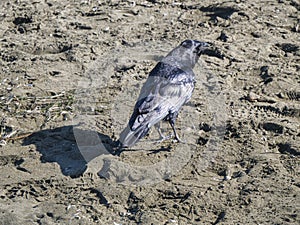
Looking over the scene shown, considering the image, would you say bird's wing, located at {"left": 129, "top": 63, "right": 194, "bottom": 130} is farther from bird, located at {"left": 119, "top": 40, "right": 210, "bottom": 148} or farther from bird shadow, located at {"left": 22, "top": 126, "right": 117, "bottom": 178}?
bird shadow, located at {"left": 22, "top": 126, "right": 117, "bottom": 178}

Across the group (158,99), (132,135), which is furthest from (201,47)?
(132,135)

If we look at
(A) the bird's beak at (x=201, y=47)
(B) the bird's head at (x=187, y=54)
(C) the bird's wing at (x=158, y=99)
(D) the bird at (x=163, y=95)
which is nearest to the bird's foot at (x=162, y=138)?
(D) the bird at (x=163, y=95)

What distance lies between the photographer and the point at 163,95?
7199 mm

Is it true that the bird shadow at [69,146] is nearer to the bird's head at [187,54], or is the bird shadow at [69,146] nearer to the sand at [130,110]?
the sand at [130,110]

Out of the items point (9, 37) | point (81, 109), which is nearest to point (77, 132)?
point (81, 109)

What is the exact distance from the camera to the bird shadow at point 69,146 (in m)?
6.96

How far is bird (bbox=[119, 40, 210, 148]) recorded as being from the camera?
6883mm

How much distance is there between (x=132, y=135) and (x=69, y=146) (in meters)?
0.83

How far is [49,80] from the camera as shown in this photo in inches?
334

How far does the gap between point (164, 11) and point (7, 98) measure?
2.79m

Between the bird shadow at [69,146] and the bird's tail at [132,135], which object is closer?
the bird's tail at [132,135]

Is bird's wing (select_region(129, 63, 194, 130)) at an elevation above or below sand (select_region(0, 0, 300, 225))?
above

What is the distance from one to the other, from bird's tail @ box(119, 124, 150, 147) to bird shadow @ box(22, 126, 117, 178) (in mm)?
318

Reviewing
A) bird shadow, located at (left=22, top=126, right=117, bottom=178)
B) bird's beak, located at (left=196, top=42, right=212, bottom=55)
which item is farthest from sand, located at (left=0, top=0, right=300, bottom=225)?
bird's beak, located at (left=196, top=42, right=212, bottom=55)
